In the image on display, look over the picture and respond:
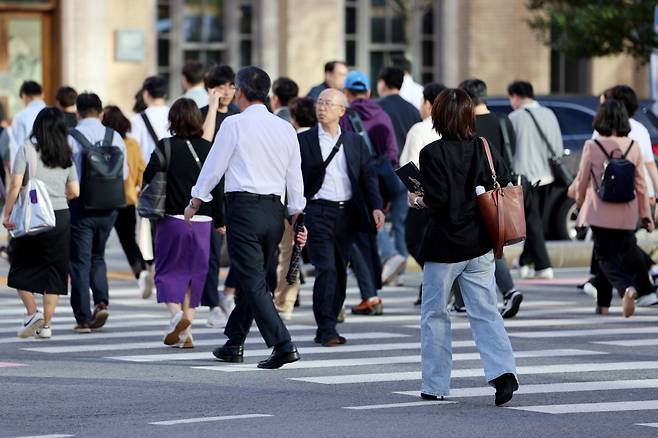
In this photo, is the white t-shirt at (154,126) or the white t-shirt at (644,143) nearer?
the white t-shirt at (644,143)

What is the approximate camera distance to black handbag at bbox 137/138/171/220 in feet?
44.4

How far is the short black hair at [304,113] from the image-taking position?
15.6m

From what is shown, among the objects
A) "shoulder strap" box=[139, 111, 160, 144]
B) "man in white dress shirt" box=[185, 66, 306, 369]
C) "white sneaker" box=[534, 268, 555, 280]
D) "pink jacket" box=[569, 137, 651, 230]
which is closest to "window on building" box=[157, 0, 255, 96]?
"white sneaker" box=[534, 268, 555, 280]

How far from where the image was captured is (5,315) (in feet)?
53.2

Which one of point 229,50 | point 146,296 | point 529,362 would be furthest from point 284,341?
point 229,50

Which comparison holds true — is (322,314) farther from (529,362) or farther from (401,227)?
(401,227)

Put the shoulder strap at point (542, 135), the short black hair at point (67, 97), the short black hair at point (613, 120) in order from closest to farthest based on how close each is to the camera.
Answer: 1. the short black hair at point (613, 120)
2. the short black hair at point (67, 97)
3. the shoulder strap at point (542, 135)

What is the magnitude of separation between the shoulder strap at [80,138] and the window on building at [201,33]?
47.4 ft

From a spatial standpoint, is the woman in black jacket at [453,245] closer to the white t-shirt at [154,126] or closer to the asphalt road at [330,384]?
the asphalt road at [330,384]

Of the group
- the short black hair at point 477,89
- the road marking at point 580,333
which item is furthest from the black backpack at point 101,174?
the road marking at point 580,333

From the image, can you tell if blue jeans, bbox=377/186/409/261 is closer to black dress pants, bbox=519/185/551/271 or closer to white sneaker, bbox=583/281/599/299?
black dress pants, bbox=519/185/551/271

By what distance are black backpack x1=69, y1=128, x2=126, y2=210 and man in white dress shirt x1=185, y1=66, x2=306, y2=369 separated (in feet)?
9.55

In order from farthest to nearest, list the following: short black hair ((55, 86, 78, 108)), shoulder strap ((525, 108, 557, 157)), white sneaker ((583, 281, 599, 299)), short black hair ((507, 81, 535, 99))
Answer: shoulder strap ((525, 108, 557, 157)) → short black hair ((507, 81, 535, 99)) → short black hair ((55, 86, 78, 108)) → white sneaker ((583, 281, 599, 299))

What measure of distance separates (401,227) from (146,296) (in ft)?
8.52
